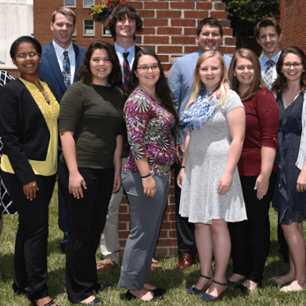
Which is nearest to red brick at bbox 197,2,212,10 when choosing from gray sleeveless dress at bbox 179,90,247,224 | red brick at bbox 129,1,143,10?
red brick at bbox 129,1,143,10

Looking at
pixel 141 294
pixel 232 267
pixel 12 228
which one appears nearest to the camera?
pixel 141 294

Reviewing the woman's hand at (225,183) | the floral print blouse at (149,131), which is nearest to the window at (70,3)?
the floral print blouse at (149,131)

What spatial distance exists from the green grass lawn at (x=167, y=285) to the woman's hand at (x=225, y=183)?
99 centimetres

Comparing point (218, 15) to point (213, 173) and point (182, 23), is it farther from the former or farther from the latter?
point (213, 173)

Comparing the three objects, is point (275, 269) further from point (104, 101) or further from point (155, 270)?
point (104, 101)

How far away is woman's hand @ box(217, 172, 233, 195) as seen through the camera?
3141 mm

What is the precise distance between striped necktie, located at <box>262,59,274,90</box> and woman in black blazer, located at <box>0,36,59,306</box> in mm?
2478

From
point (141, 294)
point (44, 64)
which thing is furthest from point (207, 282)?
point (44, 64)

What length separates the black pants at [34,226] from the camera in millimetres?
3117

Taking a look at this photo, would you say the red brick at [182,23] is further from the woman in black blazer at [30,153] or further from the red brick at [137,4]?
the woman in black blazer at [30,153]

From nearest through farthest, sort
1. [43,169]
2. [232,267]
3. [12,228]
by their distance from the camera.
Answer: [43,169] < [232,267] < [12,228]

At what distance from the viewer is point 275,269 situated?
13.7ft

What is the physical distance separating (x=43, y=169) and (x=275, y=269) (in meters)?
2.71

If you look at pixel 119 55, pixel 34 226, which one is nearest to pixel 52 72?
pixel 119 55
